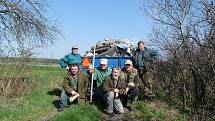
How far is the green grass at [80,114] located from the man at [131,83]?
0.98 meters

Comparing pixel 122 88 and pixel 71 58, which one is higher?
pixel 71 58

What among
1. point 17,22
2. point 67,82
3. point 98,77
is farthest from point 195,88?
point 17,22

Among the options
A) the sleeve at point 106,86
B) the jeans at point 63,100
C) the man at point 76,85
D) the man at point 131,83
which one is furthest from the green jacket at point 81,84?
the man at point 131,83

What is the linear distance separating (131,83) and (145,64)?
1.28m

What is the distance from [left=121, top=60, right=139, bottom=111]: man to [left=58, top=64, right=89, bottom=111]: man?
1046mm

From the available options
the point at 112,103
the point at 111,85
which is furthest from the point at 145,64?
the point at 112,103

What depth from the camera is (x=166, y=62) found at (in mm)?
12359

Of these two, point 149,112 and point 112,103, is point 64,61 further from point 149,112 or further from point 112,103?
point 149,112

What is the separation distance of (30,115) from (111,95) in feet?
6.89

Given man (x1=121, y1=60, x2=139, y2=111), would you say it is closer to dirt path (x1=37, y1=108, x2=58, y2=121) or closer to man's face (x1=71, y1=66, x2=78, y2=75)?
man's face (x1=71, y1=66, x2=78, y2=75)

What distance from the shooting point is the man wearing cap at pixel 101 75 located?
10906 mm

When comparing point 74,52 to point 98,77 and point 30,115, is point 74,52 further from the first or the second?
point 30,115

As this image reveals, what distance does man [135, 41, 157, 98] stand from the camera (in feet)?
38.7

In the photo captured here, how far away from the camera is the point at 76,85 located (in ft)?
35.0
